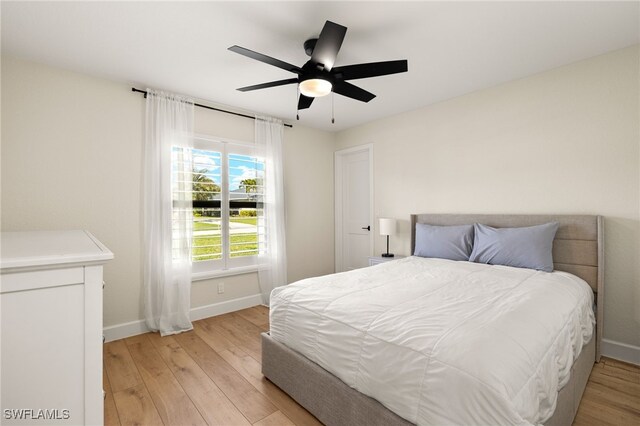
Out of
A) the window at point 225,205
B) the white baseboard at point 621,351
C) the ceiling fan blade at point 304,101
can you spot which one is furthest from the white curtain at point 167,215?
the white baseboard at point 621,351

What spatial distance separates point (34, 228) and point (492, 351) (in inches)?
135

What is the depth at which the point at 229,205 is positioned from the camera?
3662 millimetres

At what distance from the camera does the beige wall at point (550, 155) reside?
2.41 m

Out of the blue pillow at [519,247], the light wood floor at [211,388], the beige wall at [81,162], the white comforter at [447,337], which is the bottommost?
the light wood floor at [211,388]

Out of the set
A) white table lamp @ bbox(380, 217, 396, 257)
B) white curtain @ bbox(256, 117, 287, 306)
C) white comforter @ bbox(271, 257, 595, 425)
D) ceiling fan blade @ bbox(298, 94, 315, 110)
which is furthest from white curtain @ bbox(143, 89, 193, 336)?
white table lamp @ bbox(380, 217, 396, 257)

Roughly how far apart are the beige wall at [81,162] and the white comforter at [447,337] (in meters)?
1.85

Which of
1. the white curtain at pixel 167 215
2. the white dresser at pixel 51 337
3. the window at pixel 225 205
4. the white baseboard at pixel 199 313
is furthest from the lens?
the window at pixel 225 205

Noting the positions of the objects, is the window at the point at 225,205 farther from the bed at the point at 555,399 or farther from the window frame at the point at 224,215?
the bed at the point at 555,399

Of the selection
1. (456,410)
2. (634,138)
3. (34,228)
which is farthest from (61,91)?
(634,138)

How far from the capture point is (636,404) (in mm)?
1897

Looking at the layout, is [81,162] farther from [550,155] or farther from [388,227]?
[550,155]

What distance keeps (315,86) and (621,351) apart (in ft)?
10.7

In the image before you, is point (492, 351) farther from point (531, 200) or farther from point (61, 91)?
point (61, 91)

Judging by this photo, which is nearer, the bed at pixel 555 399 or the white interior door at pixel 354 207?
the bed at pixel 555 399
